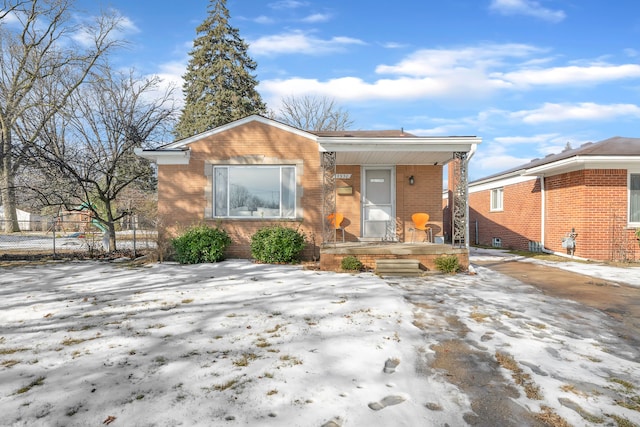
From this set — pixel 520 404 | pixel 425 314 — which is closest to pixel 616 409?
pixel 520 404

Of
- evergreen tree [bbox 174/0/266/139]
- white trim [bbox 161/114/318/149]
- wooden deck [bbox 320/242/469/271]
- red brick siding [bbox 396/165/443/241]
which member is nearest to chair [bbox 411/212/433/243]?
red brick siding [bbox 396/165/443/241]

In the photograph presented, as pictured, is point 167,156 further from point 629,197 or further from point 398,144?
point 629,197

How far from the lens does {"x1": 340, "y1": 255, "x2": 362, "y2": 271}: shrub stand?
8445 millimetres

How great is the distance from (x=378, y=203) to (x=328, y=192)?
1896 millimetres

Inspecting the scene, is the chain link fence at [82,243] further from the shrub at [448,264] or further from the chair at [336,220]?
the shrub at [448,264]

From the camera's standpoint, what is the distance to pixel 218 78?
29.5m

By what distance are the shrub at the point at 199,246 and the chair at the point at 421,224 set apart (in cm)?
564

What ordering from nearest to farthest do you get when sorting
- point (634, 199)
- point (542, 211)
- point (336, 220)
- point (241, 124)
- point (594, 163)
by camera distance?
1. point (336, 220)
2. point (241, 124)
3. point (594, 163)
4. point (634, 199)
5. point (542, 211)

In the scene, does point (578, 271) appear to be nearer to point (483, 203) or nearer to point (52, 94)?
point (483, 203)

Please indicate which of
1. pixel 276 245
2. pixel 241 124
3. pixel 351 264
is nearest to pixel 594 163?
pixel 351 264

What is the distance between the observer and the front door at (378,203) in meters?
10.9

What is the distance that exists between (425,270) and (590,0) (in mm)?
9202

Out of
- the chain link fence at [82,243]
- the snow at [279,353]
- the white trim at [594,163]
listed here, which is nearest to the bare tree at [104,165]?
the chain link fence at [82,243]

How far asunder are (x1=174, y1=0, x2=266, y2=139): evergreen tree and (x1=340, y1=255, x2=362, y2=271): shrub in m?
23.3
